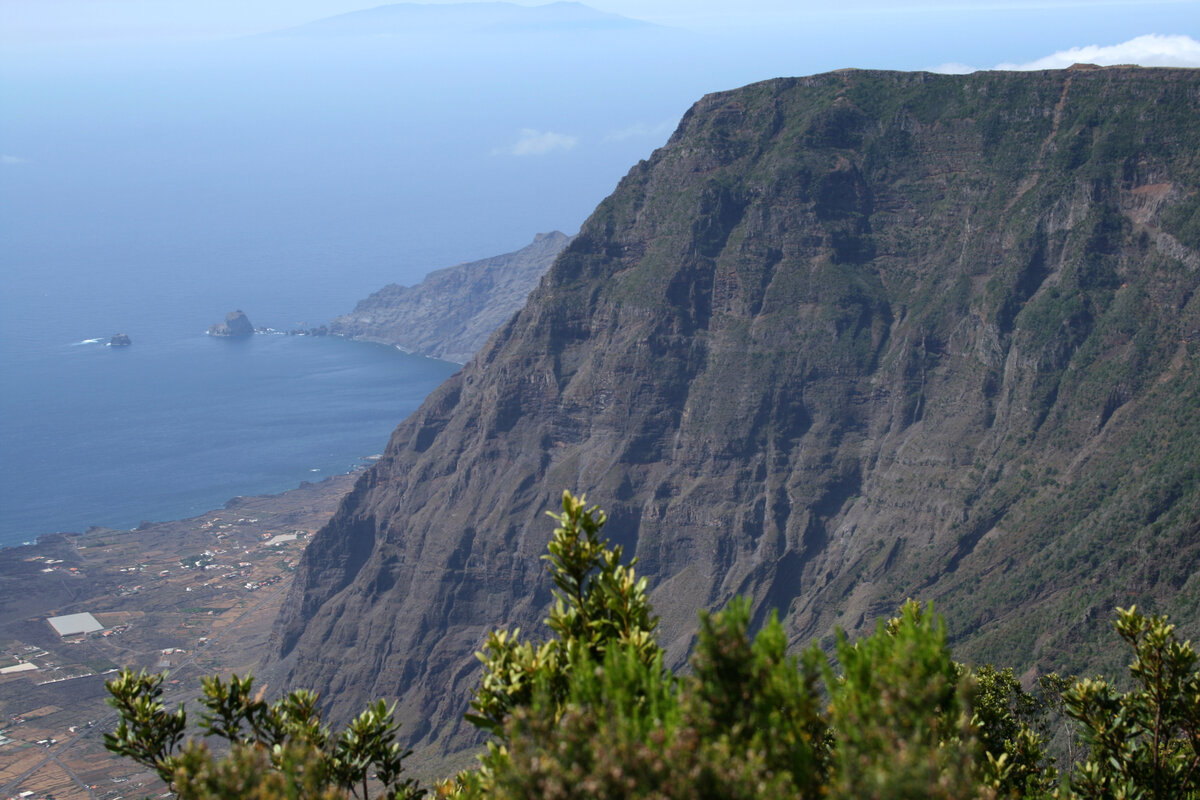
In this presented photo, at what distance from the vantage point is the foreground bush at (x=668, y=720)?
23.2 metres

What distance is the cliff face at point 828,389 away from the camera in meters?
132

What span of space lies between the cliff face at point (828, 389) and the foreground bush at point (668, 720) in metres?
88.1

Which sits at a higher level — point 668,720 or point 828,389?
point 668,720

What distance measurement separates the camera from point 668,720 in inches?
1023

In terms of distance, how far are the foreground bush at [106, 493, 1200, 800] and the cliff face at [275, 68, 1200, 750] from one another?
289 ft

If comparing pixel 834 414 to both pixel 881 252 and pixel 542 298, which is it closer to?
pixel 881 252

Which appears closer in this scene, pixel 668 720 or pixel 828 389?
pixel 668 720

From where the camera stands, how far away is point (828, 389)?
162750 millimetres

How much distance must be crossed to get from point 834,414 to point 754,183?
38.4 metres

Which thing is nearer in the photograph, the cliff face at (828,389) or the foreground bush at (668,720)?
the foreground bush at (668,720)

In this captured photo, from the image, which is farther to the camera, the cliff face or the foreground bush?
the cliff face

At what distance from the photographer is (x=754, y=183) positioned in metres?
175

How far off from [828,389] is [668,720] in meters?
140

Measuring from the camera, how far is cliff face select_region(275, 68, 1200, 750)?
132 metres
